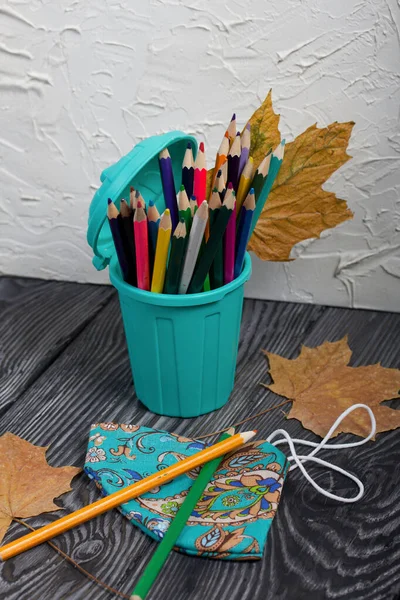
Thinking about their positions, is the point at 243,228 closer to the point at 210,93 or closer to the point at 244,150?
the point at 244,150

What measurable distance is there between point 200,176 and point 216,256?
0.06 meters

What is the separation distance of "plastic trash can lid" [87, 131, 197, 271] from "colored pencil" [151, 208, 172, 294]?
1.7 inches

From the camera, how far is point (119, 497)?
1.53 ft

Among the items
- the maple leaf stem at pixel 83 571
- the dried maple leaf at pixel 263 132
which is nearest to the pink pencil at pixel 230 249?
the dried maple leaf at pixel 263 132

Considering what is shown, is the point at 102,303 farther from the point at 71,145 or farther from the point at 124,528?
the point at 124,528

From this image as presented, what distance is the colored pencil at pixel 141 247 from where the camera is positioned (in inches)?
18.4

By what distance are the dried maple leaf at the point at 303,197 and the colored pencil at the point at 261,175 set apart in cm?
13

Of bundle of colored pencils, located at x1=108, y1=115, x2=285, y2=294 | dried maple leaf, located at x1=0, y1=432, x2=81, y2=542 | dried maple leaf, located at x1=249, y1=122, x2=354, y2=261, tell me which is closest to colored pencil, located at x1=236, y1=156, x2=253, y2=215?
bundle of colored pencils, located at x1=108, y1=115, x2=285, y2=294

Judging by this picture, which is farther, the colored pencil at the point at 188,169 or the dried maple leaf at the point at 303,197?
the dried maple leaf at the point at 303,197

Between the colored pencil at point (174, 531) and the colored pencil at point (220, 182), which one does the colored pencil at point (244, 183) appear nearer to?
the colored pencil at point (220, 182)

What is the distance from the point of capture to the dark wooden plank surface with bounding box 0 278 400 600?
0.42 metres

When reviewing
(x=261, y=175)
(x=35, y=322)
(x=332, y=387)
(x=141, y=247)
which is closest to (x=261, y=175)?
(x=261, y=175)

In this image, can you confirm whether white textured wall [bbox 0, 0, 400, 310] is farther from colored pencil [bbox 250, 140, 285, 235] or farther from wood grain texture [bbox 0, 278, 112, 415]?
colored pencil [bbox 250, 140, 285, 235]

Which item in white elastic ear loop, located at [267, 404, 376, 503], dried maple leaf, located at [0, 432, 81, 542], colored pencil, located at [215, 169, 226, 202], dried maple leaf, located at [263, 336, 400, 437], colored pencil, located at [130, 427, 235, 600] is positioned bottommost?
dried maple leaf, located at [263, 336, 400, 437]
